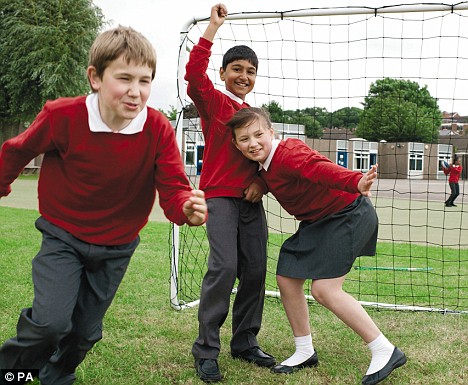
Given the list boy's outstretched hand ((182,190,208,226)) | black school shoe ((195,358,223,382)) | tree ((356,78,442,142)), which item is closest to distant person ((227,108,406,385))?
black school shoe ((195,358,223,382))

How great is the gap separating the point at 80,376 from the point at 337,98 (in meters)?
3.00

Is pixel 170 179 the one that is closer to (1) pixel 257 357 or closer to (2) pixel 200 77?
(2) pixel 200 77

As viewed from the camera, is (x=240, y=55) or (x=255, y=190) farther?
(x=240, y=55)

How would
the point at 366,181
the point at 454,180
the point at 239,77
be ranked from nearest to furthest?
the point at 366,181
the point at 239,77
the point at 454,180

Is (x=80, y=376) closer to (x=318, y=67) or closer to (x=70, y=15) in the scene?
(x=318, y=67)

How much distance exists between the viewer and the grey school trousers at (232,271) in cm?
331

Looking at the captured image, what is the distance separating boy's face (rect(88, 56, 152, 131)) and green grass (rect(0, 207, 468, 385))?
147 cm

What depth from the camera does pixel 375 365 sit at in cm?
312

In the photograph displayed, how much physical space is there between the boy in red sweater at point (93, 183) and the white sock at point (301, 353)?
46.2 inches

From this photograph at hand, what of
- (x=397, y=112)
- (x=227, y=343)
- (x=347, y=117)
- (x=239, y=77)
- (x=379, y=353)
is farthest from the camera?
(x=397, y=112)

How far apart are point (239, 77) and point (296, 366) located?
1.66 meters

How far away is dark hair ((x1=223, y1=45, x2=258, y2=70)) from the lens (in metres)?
3.47

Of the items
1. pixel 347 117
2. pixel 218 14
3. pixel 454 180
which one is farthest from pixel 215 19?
pixel 454 180

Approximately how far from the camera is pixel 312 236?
3.30 m
